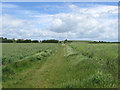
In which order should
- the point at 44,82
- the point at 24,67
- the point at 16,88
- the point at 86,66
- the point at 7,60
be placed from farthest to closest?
the point at 7,60, the point at 24,67, the point at 86,66, the point at 44,82, the point at 16,88

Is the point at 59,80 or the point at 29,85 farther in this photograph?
the point at 59,80

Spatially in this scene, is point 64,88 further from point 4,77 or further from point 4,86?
point 4,77

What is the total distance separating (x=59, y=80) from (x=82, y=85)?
223 cm

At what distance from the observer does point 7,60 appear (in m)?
18.2

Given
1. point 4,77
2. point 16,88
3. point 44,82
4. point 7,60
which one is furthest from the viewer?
point 7,60

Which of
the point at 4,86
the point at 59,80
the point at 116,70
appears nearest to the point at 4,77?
the point at 4,86

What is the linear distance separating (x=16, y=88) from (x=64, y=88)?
10.00ft

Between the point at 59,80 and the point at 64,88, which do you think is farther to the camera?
the point at 59,80

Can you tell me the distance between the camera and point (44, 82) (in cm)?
970

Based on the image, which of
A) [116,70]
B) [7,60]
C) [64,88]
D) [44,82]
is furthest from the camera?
[7,60]

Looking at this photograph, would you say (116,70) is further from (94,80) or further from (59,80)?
(59,80)

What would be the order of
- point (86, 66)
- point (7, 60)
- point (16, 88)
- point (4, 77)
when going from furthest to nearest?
1. point (7, 60)
2. point (86, 66)
3. point (4, 77)
4. point (16, 88)

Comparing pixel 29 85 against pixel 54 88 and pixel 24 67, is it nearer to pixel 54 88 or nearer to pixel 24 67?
pixel 54 88

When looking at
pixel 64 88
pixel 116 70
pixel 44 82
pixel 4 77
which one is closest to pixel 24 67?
pixel 4 77
